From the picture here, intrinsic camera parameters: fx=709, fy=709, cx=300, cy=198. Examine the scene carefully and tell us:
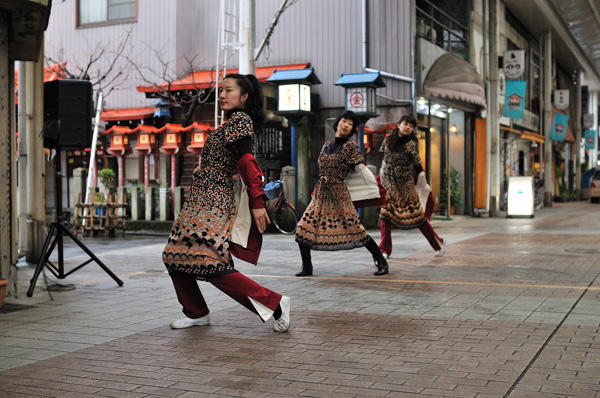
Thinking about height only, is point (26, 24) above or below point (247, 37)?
below

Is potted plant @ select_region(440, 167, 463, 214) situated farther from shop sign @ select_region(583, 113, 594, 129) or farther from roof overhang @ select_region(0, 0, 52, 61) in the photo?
shop sign @ select_region(583, 113, 594, 129)

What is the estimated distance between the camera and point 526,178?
20.6 m

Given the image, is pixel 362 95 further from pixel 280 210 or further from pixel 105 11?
pixel 105 11

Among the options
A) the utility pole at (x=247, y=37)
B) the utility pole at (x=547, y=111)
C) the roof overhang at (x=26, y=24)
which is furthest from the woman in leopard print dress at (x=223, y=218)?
the utility pole at (x=547, y=111)

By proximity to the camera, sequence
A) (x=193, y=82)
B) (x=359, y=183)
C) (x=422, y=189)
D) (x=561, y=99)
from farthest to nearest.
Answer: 1. (x=561, y=99)
2. (x=193, y=82)
3. (x=422, y=189)
4. (x=359, y=183)

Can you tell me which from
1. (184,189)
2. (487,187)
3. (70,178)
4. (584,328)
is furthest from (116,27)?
(584,328)

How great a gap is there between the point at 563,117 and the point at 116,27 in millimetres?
20596

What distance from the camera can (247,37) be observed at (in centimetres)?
1205

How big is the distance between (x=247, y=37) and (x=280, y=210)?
392cm

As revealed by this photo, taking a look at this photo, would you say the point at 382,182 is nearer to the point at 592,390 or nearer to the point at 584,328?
the point at 584,328

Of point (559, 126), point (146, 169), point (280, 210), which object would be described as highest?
point (559, 126)

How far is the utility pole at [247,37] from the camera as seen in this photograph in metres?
12.0

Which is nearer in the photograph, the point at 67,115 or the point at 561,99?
the point at 67,115

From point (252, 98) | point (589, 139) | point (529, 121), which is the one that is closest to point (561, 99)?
point (529, 121)
